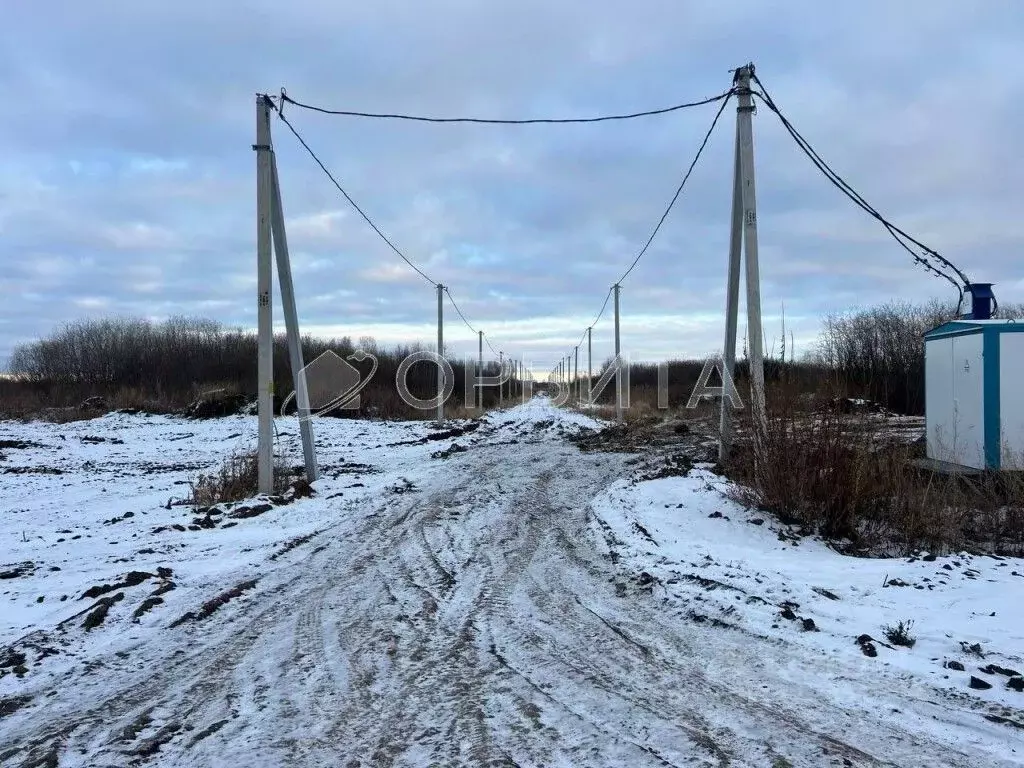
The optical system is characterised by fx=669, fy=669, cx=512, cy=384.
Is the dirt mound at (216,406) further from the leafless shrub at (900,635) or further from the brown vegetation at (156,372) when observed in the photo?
the leafless shrub at (900,635)

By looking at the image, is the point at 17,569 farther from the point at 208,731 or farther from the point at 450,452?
the point at 450,452

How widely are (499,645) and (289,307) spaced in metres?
8.32

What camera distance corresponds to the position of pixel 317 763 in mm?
2932

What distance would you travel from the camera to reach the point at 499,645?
432 centimetres

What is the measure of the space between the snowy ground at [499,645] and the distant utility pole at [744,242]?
232 centimetres

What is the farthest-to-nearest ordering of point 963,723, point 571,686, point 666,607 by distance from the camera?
point 666,607 → point 571,686 → point 963,723

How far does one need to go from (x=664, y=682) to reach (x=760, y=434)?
4.58 m

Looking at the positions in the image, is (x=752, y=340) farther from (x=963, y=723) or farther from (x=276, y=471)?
(x=276, y=471)

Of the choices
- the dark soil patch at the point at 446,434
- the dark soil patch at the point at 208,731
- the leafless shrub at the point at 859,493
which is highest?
the leafless shrub at the point at 859,493

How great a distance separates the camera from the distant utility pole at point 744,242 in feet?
32.0

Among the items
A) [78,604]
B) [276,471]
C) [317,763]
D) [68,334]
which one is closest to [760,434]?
[317,763]

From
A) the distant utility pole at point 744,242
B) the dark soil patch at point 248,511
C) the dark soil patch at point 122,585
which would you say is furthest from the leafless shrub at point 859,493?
the dark soil patch at point 248,511

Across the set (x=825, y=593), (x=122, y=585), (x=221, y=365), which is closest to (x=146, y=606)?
(x=122, y=585)

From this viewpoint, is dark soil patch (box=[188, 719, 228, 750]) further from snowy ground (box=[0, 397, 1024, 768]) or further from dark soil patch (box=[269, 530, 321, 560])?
dark soil patch (box=[269, 530, 321, 560])
